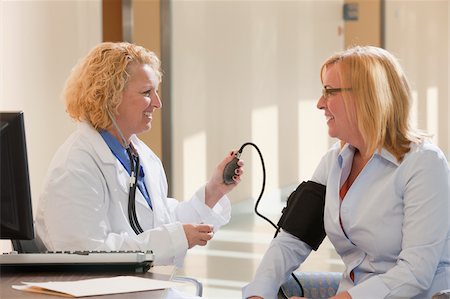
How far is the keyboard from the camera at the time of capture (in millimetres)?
2410

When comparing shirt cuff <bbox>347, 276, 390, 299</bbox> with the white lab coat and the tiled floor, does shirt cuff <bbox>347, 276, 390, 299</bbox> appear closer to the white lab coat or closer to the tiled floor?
the white lab coat

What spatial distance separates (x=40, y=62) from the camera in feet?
19.8

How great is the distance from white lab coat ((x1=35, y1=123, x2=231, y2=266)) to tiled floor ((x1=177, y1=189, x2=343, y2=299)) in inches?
99.9

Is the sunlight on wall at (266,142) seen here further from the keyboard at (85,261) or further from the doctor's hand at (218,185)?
the keyboard at (85,261)

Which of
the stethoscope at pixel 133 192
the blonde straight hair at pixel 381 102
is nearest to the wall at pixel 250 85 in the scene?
the stethoscope at pixel 133 192

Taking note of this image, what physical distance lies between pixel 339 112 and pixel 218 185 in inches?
26.4

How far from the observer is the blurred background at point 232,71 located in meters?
6.07

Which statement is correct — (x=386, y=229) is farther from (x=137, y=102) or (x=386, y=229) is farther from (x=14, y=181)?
(x=14, y=181)

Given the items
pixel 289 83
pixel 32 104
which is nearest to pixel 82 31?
pixel 32 104

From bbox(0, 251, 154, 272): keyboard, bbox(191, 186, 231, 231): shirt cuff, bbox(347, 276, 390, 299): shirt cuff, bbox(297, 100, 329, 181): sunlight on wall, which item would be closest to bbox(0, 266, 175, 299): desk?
bbox(0, 251, 154, 272): keyboard

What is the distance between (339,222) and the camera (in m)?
2.86

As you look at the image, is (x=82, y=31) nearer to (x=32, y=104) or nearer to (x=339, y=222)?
(x=32, y=104)

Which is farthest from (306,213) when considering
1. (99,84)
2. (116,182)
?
(99,84)

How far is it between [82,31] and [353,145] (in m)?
3.98
